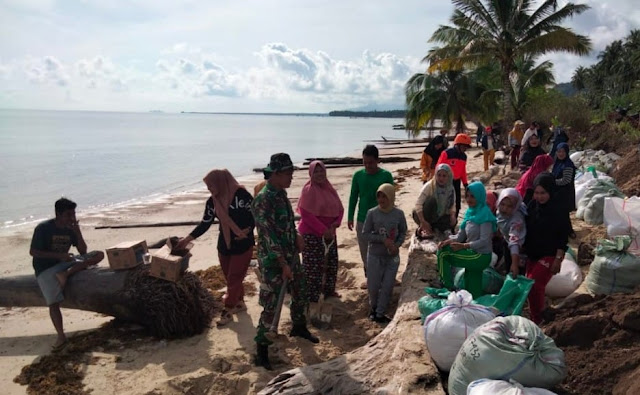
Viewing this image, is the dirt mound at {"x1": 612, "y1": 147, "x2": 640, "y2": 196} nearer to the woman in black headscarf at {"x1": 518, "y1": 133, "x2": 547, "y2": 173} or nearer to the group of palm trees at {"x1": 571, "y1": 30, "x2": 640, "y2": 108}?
the woman in black headscarf at {"x1": 518, "y1": 133, "x2": 547, "y2": 173}

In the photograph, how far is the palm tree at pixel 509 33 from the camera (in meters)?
17.8

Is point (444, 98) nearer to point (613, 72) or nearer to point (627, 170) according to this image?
point (627, 170)

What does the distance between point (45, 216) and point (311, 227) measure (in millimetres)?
11830

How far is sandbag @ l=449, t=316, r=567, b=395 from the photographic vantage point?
2340 millimetres

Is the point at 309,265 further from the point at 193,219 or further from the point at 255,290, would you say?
the point at 193,219

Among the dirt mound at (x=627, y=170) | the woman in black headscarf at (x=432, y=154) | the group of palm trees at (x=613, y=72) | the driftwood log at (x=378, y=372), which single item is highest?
the group of palm trees at (x=613, y=72)

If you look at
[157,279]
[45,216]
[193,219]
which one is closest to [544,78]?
[193,219]

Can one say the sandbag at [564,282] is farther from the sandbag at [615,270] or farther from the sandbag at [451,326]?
the sandbag at [451,326]

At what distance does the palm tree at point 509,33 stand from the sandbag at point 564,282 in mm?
15959

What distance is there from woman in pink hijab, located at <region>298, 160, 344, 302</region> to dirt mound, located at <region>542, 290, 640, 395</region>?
2262 mm

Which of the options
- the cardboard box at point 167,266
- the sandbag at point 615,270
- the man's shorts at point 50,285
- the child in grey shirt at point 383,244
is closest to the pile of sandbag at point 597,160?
the sandbag at point 615,270

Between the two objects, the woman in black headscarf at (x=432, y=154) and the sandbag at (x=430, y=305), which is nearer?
the sandbag at (x=430, y=305)

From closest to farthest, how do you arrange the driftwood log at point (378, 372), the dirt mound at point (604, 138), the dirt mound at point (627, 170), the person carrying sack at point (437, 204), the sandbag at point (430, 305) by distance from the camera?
the driftwood log at point (378, 372), the sandbag at point (430, 305), the person carrying sack at point (437, 204), the dirt mound at point (627, 170), the dirt mound at point (604, 138)

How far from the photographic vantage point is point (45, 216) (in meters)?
13.6
